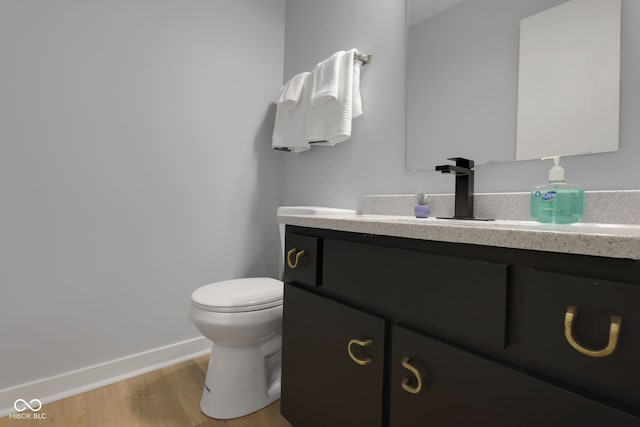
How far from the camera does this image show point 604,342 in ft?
1.35

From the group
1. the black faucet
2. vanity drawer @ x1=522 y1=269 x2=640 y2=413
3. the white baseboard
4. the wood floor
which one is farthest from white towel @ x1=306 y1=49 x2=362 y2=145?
the white baseboard

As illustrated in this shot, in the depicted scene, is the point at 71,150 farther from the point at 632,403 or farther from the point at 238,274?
the point at 632,403

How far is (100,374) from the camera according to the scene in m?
1.38

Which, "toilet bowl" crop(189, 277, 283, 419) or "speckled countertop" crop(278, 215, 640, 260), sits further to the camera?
"toilet bowl" crop(189, 277, 283, 419)

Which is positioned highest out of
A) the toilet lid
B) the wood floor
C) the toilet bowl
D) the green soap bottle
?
the green soap bottle

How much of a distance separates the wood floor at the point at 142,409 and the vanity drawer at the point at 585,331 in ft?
3.41

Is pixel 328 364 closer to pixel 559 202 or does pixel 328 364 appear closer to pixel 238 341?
pixel 238 341

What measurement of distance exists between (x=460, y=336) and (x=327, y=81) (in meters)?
1.22

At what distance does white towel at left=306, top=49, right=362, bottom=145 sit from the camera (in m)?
1.36

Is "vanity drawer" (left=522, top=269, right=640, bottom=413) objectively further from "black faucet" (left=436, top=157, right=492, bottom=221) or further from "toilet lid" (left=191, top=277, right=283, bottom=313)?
"toilet lid" (left=191, top=277, right=283, bottom=313)

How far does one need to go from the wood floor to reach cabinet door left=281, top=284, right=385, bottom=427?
0.36 meters

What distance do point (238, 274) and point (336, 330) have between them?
1132 millimetres

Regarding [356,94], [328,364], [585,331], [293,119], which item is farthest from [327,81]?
[585,331]

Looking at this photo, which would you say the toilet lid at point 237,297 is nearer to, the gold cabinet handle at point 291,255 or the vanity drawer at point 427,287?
the gold cabinet handle at point 291,255
